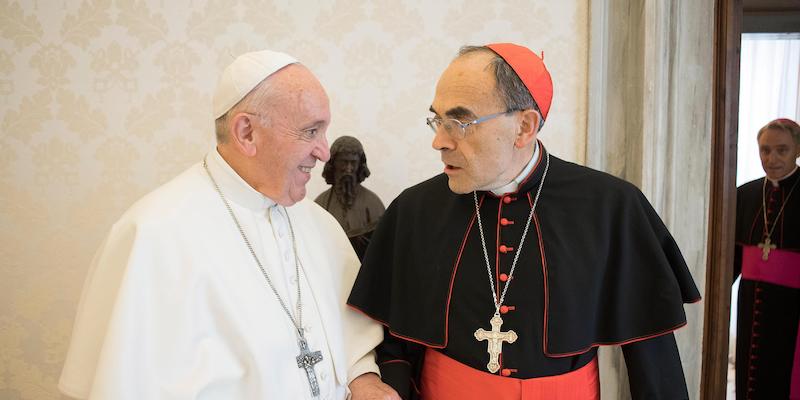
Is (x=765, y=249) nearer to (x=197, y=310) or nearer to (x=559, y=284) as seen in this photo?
(x=559, y=284)

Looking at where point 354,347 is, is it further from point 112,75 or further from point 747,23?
point 747,23

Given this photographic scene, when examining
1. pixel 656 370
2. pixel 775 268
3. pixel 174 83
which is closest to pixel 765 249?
pixel 775 268

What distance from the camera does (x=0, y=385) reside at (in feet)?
12.0

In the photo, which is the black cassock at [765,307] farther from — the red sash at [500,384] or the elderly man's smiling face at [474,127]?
the elderly man's smiling face at [474,127]

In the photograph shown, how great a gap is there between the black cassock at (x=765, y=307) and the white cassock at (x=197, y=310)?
2523 mm

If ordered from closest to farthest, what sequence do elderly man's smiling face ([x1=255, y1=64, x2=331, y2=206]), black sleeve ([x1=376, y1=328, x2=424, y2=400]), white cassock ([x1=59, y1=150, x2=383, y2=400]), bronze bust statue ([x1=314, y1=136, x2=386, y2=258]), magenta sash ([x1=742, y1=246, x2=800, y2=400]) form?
white cassock ([x1=59, y1=150, x2=383, y2=400])
elderly man's smiling face ([x1=255, y1=64, x2=331, y2=206])
black sleeve ([x1=376, y1=328, x2=424, y2=400])
bronze bust statue ([x1=314, y1=136, x2=386, y2=258])
magenta sash ([x1=742, y1=246, x2=800, y2=400])

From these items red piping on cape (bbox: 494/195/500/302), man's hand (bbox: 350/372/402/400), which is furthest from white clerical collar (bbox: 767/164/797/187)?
man's hand (bbox: 350/372/402/400)

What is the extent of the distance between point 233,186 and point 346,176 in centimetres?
98

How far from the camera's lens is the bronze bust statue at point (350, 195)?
3020 millimetres

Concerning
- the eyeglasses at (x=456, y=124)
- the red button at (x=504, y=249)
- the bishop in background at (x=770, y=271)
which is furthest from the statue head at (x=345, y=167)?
the bishop in background at (x=770, y=271)

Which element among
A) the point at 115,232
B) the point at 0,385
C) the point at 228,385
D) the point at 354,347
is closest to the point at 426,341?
the point at 354,347

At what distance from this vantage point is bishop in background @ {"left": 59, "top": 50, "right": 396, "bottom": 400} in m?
1.85

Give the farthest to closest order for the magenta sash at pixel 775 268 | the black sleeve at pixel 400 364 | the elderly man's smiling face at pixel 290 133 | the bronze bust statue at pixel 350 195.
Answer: the magenta sash at pixel 775 268 < the bronze bust statue at pixel 350 195 < the black sleeve at pixel 400 364 < the elderly man's smiling face at pixel 290 133

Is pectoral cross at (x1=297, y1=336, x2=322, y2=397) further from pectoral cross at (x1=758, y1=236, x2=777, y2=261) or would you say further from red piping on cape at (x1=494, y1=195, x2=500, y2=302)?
pectoral cross at (x1=758, y1=236, x2=777, y2=261)
